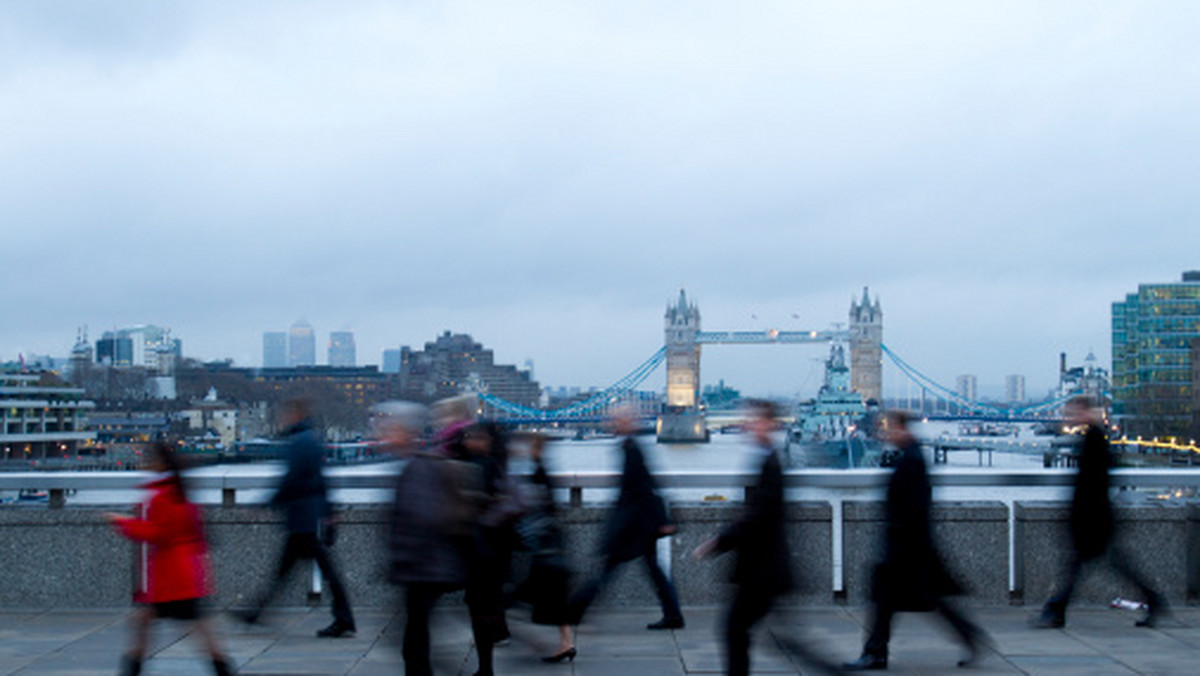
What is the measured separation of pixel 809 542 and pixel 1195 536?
2.73m

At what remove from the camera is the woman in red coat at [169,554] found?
21.0 feet

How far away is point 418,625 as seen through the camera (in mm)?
6125

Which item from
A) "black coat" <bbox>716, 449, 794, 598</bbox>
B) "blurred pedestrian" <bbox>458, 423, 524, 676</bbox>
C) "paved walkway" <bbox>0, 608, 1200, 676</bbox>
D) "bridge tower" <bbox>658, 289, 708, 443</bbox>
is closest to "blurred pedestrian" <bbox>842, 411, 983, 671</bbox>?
"paved walkway" <bbox>0, 608, 1200, 676</bbox>

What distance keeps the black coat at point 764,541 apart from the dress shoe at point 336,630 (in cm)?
301

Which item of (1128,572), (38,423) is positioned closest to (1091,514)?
(1128,572)

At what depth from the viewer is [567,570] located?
24.7 ft

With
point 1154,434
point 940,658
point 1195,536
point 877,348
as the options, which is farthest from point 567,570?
point 877,348

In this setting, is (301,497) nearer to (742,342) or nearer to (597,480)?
(597,480)

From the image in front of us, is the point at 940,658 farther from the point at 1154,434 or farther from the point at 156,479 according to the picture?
the point at 1154,434

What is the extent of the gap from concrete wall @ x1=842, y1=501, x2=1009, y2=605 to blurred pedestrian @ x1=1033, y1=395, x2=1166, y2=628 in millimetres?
980

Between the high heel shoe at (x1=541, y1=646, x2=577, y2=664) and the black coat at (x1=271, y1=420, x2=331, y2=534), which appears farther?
the black coat at (x1=271, y1=420, x2=331, y2=534)

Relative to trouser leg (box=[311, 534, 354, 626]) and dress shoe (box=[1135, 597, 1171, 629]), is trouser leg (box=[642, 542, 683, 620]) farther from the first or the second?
dress shoe (box=[1135, 597, 1171, 629])

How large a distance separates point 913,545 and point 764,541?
1298 millimetres

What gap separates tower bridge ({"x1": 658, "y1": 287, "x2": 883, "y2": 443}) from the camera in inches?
6452
